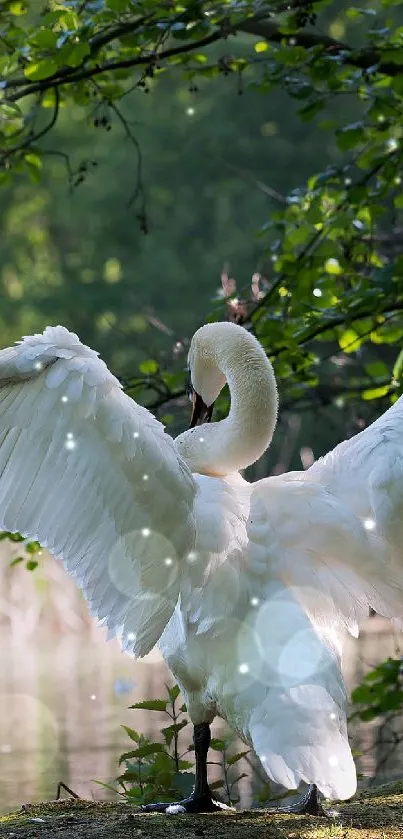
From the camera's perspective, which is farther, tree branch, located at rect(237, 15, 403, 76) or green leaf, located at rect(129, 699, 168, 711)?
tree branch, located at rect(237, 15, 403, 76)

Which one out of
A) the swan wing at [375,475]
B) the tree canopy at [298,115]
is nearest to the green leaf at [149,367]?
the tree canopy at [298,115]

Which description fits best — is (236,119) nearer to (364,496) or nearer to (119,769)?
(119,769)

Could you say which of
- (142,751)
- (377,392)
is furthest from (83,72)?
(142,751)

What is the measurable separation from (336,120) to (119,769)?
315 centimetres

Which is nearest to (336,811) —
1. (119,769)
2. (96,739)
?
(119,769)

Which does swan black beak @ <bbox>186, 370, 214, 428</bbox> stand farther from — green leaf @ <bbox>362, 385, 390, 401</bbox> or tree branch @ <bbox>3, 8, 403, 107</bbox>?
tree branch @ <bbox>3, 8, 403, 107</bbox>

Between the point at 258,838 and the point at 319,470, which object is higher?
the point at 319,470

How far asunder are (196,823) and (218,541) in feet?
2.66

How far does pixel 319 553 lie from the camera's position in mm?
3861

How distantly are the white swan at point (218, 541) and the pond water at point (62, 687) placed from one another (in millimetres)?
1004

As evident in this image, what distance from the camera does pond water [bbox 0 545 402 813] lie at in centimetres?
635

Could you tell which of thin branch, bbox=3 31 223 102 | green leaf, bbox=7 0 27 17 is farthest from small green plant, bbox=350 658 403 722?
green leaf, bbox=7 0 27 17

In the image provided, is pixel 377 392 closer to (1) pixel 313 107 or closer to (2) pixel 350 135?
(2) pixel 350 135

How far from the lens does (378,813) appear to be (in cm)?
400
